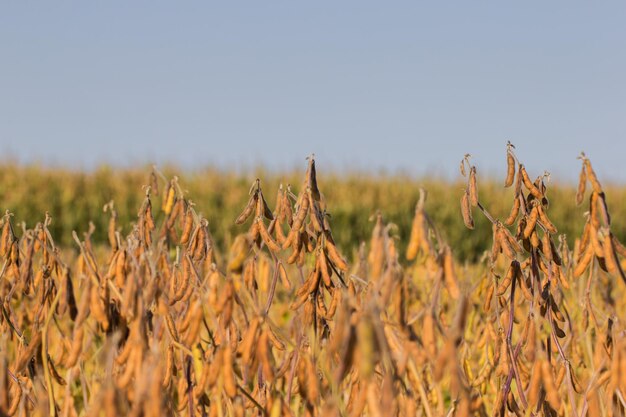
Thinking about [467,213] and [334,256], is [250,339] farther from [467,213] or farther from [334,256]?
[467,213]

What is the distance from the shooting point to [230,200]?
10688 mm

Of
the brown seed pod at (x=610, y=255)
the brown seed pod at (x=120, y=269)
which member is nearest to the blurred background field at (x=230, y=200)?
the brown seed pod at (x=120, y=269)

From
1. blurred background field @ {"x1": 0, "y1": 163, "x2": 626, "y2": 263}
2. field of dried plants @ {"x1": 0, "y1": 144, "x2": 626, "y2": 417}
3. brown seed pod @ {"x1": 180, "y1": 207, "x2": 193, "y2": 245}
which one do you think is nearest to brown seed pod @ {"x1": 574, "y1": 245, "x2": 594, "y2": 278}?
field of dried plants @ {"x1": 0, "y1": 144, "x2": 626, "y2": 417}

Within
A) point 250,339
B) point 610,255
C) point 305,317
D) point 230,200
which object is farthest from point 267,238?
point 230,200

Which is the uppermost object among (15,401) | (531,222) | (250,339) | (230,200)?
(531,222)

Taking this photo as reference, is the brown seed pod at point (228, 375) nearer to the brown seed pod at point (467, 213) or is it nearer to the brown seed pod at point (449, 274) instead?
the brown seed pod at point (449, 274)

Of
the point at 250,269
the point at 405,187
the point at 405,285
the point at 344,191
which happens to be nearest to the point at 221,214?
the point at 344,191

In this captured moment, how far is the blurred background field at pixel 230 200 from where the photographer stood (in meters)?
10.4

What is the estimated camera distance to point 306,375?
62.4 inches

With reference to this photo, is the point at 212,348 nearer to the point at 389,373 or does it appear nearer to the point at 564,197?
the point at 389,373

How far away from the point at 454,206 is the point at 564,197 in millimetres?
2328

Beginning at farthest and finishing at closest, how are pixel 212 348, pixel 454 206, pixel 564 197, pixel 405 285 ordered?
pixel 564 197 < pixel 454 206 < pixel 212 348 < pixel 405 285

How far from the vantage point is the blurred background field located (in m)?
10.4

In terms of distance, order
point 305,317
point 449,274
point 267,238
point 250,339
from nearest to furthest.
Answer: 1. point 449,274
2. point 250,339
3. point 267,238
4. point 305,317
